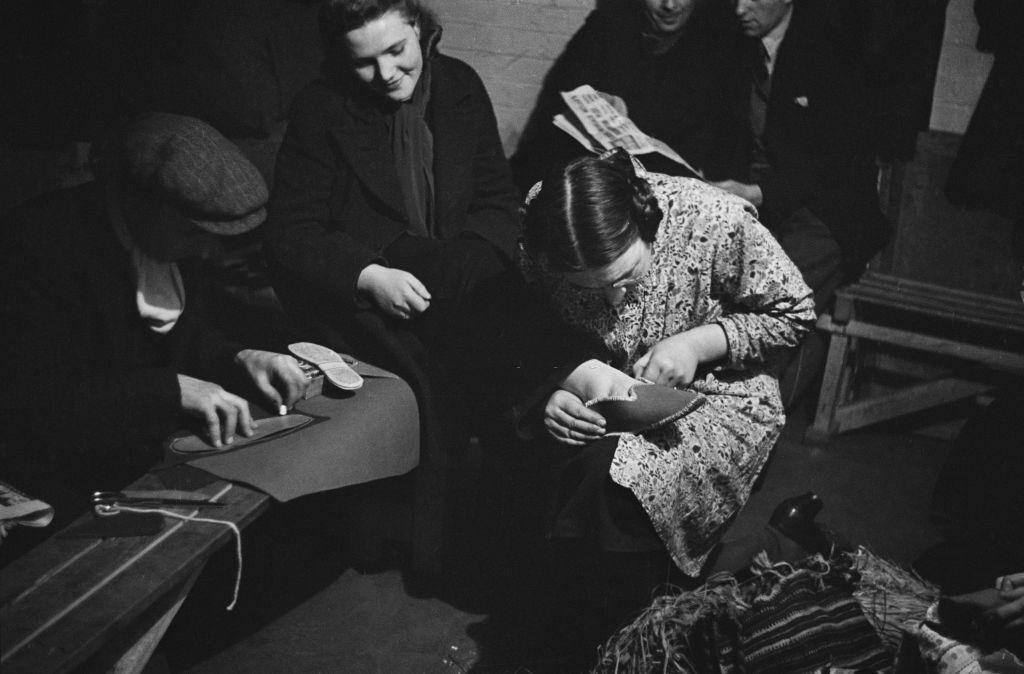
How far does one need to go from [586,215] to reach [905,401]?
2025 mm

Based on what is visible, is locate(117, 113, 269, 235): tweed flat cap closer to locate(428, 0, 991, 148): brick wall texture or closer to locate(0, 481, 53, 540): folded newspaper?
locate(0, 481, 53, 540): folded newspaper

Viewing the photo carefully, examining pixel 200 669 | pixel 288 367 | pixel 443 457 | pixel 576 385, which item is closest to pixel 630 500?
pixel 576 385

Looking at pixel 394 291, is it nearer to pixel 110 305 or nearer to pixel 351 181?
pixel 351 181

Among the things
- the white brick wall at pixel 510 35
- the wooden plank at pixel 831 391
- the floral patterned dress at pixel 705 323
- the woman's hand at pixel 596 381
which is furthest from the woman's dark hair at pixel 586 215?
the wooden plank at pixel 831 391

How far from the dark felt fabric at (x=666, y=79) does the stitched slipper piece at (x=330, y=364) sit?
4.15 ft

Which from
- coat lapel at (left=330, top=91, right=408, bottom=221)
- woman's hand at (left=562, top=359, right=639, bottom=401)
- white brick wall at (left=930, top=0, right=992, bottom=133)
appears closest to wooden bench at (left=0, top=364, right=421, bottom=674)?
woman's hand at (left=562, top=359, right=639, bottom=401)

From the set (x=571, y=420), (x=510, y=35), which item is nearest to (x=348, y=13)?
(x=510, y=35)

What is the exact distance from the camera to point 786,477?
11.2 ft

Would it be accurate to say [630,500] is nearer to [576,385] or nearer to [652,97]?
[576,385]

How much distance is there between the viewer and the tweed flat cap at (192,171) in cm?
203

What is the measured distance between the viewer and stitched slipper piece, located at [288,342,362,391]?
94.6 inches

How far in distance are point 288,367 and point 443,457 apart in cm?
65

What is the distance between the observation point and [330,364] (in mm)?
2447

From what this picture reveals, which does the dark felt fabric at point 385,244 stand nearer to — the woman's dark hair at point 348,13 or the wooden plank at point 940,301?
the woman's dark hair at point 348,13
